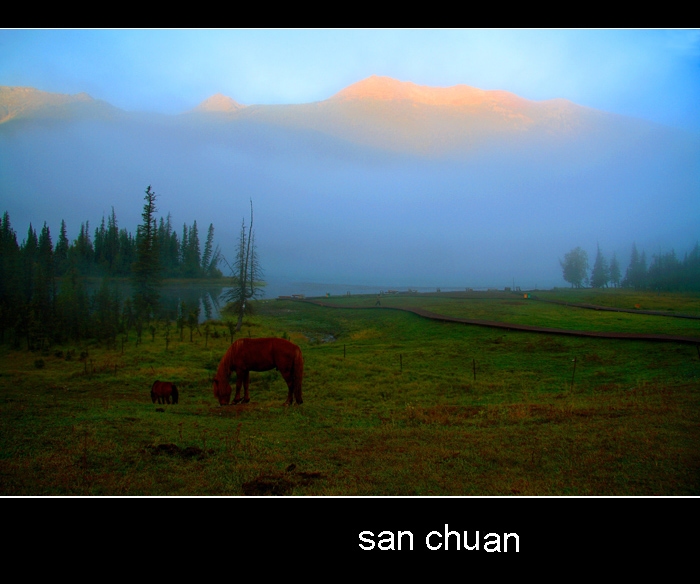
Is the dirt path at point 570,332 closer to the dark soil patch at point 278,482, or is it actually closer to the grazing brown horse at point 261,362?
the grazing brown horse at point 261,362

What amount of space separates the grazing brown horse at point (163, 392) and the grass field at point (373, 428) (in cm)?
33

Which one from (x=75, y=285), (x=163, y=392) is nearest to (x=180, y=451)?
(x=163, y=392)

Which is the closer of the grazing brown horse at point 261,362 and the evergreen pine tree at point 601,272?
the grazing brown horse at point 261,362

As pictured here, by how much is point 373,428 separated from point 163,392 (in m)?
6.87

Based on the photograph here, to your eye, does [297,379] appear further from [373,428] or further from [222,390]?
[373,428]

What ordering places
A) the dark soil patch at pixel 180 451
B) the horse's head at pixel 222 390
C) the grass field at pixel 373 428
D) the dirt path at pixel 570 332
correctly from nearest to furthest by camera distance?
1. the grass field at pixel 373 428
2. the dark soil patch at pixel 180 451
3. the horse's head at pixel 222 390
4. the dirt path at pixel 570 332

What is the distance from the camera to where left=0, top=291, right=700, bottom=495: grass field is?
5160mm

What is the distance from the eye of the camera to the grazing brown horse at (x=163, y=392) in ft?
38.6

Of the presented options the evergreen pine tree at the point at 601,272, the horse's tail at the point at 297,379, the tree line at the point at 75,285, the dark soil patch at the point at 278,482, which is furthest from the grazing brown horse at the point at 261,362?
the evergreen pine tree at the point at 601,272

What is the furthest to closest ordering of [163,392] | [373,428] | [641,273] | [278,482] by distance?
[641,273], [163,392], [373,428], [278,482]

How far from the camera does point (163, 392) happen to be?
38.9 ft

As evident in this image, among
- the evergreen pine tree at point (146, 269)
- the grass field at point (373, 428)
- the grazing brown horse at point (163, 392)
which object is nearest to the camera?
the grass field at point (373, 428)

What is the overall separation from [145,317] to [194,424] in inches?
917

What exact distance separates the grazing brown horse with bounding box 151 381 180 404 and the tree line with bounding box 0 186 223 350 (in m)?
15.1
